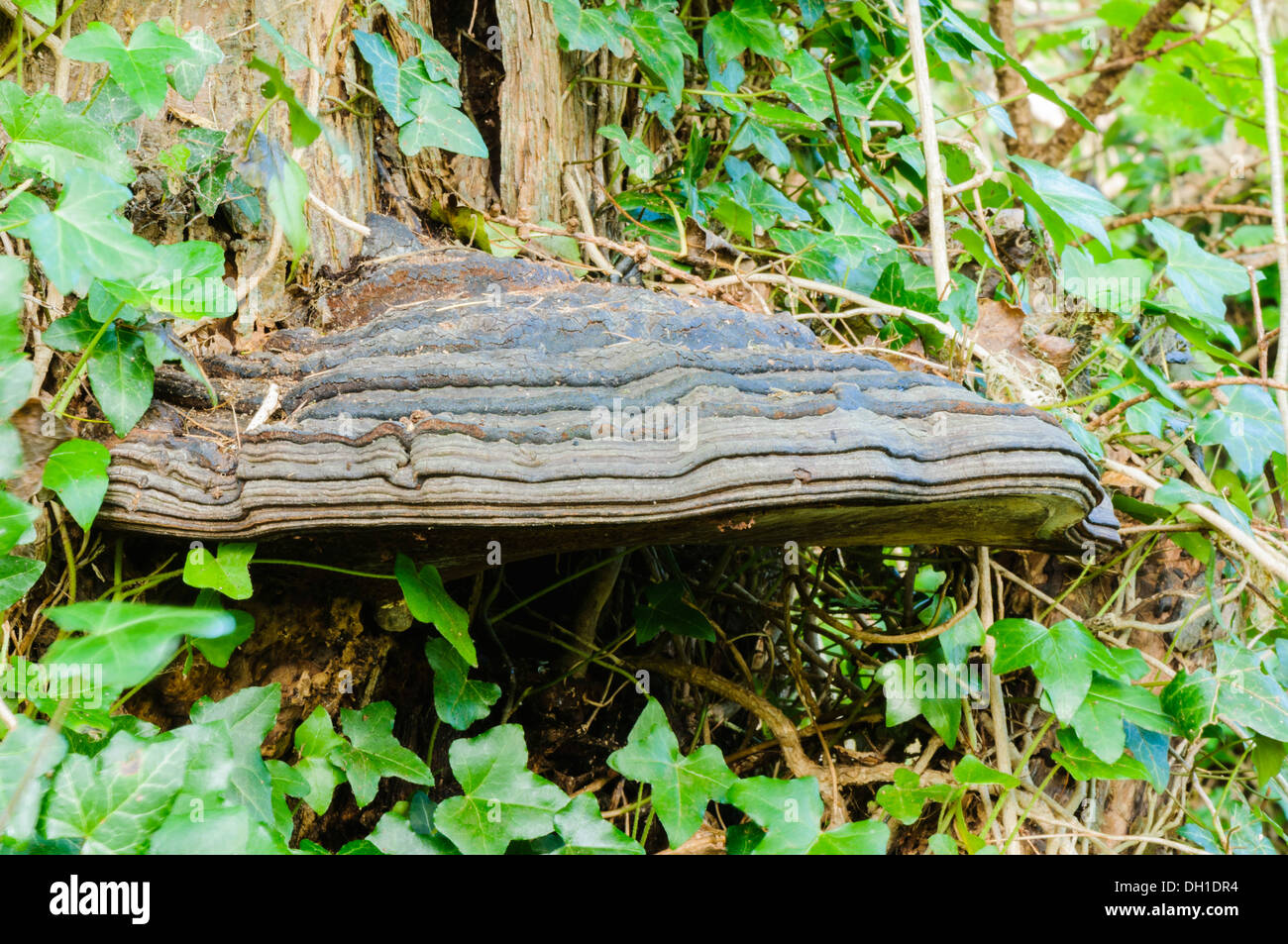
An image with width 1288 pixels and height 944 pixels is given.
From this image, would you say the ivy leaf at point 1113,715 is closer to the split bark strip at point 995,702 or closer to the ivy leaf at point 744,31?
the split bark strip at point 995,702

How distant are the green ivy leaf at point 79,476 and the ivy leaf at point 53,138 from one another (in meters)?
0.39

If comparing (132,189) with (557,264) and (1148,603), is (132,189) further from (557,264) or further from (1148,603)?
(1148,603)

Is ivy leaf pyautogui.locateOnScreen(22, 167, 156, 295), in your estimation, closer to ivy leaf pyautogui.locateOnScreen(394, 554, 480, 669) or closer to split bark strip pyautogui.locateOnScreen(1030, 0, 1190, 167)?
ivy leaf pyautogui.locateOnScreen(394, 554, 480, 669)

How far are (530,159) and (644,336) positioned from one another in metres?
0.92

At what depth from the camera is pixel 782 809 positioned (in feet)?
5.05

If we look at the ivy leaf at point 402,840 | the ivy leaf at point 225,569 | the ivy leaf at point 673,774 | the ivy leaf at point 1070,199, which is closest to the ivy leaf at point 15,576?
the ivy leaf at point 225,569

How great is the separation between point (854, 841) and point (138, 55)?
5.40 ft

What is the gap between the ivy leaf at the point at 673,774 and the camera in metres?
1.61

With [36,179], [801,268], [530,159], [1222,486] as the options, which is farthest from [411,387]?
[1222,486]

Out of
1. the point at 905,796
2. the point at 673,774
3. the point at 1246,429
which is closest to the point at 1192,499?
the point at 1246,429

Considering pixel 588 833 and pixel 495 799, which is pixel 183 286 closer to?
pixel 495 799

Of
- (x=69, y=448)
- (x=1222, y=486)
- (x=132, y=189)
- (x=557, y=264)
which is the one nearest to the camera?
(x=69, y=448)

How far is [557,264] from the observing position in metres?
1.98

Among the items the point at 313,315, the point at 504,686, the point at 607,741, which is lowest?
the point at 607,741
